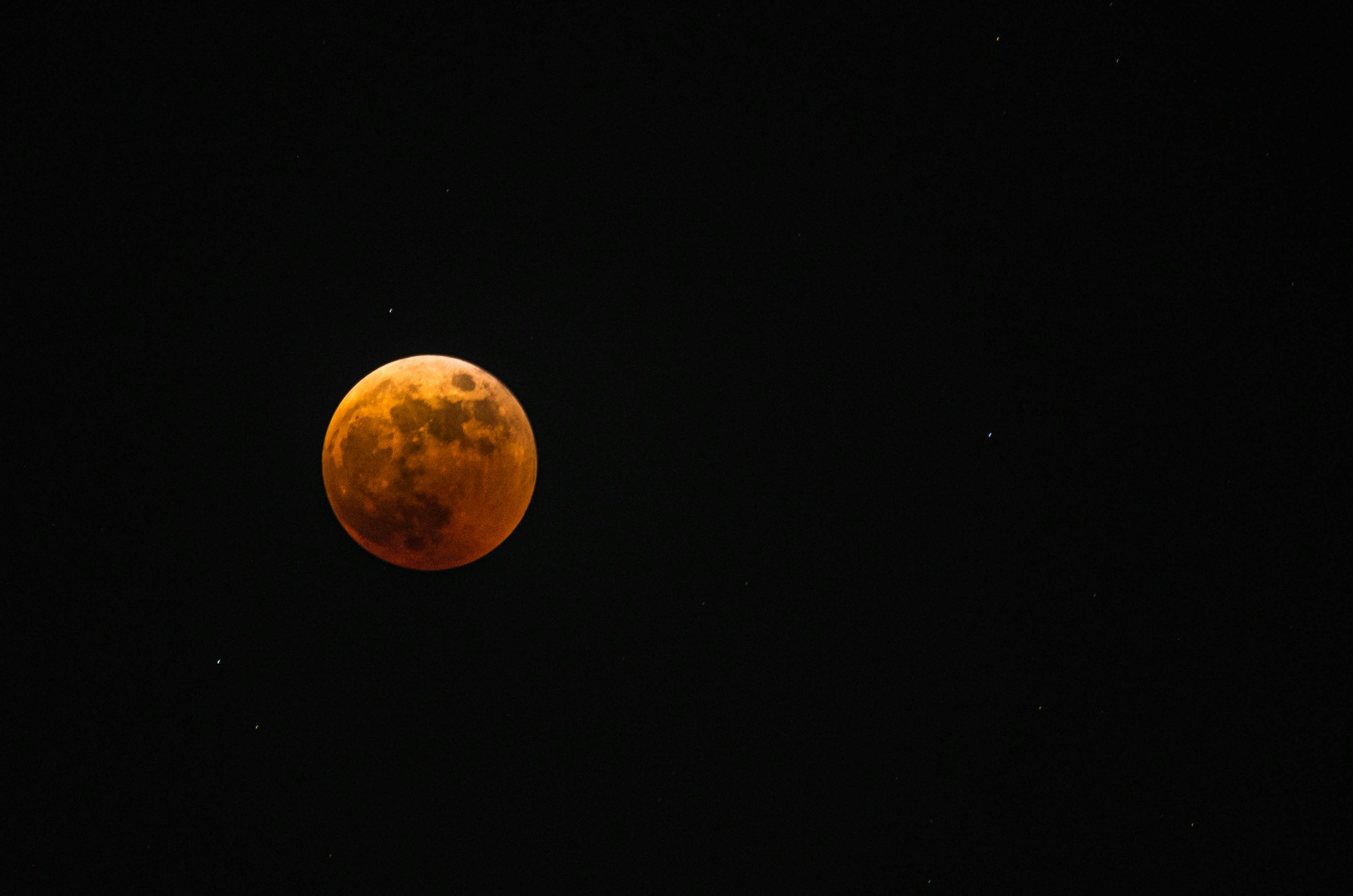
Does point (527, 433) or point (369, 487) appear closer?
point (369, 487)

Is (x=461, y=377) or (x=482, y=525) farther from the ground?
(x=461, y=377)

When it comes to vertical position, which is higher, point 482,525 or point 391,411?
point 391,411

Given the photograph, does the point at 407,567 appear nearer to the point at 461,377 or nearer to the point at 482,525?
the point at 482,525

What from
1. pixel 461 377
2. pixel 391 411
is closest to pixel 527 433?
pixel 461 377

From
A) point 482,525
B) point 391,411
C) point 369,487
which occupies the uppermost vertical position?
point 391,411

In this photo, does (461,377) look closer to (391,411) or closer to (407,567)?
(391,411)

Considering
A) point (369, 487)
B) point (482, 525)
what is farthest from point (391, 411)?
point (482, 525)
